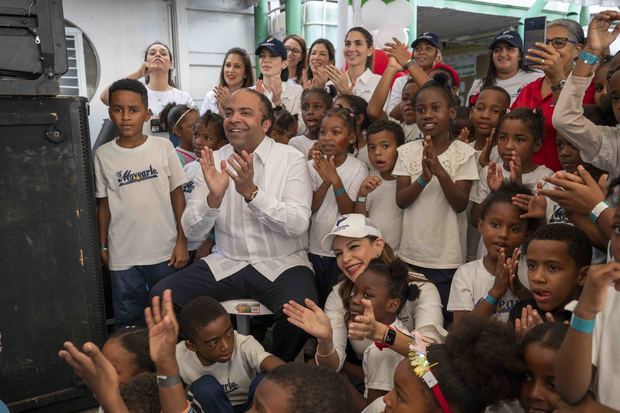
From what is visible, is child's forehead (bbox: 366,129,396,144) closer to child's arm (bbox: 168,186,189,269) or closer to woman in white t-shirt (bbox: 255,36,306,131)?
child's arm (bbox: 168,186,189,269)

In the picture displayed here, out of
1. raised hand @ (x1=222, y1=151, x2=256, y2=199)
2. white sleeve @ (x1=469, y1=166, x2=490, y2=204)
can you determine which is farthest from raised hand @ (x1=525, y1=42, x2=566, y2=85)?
raised hand @ (x1=222, y1=151, x2=256, y2=199)

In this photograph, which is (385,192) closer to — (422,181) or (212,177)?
(422,181)

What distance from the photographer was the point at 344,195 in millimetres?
2883

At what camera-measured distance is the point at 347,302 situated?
7.91ft

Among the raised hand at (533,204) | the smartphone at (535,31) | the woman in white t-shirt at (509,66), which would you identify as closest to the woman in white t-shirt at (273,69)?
the woman in white t-shirt at (509,66)

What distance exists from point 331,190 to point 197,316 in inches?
44.2

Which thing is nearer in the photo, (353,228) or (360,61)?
(353,228)

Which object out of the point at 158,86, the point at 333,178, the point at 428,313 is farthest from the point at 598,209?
the point at 158,86

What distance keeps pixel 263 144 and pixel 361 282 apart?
1.08 meters

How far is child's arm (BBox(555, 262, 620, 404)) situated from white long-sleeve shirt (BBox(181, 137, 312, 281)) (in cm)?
157

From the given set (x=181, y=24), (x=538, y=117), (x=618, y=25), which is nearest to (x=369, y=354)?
(x=538, y=117)

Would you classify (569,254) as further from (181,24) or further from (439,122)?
(181,24)

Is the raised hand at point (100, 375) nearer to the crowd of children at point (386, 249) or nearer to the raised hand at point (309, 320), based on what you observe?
the crowd of children at point (386, 249)

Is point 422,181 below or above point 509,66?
below
